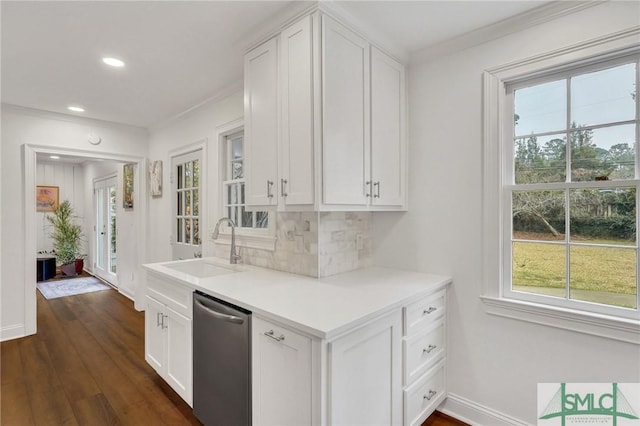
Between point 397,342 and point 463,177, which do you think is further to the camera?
point 463,177

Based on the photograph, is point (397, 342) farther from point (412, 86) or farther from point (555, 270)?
point (412, 86)

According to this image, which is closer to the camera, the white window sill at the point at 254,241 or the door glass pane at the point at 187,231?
the white window sill at the point at 254,241

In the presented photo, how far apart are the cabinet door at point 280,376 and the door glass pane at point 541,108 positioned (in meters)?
1.79

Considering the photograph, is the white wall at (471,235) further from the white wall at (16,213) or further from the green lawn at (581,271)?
the white wall at (16,213)

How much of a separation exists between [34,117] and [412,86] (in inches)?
162

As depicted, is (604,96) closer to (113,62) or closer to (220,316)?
(220,316)

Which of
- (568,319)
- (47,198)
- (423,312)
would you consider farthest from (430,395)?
(47,198)

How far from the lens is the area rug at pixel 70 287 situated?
5.07 m

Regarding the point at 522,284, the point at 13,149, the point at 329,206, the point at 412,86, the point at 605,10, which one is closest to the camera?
the point at 605,10

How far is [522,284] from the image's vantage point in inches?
74.6

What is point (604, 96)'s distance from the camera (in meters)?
1.63

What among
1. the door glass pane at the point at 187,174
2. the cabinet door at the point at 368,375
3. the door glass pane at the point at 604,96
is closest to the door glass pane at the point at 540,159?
the door glass pane at the point at 604,96

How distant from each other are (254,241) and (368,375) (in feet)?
5.01

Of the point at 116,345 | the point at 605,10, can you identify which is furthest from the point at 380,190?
the point at 116,345
